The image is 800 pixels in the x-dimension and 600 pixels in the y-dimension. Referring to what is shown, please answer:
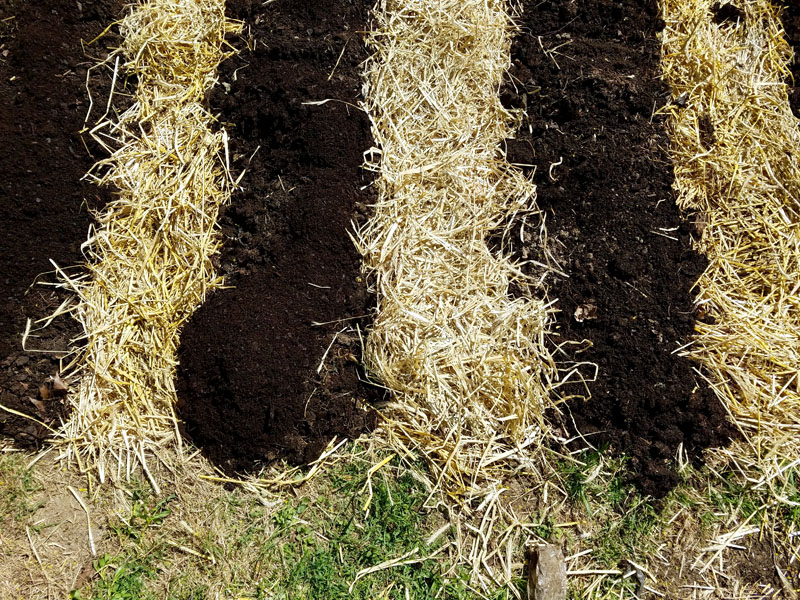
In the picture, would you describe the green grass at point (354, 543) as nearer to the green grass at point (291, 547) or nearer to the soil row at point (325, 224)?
the green grass at point (291, 547)

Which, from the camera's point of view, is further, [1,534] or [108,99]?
[108,99]

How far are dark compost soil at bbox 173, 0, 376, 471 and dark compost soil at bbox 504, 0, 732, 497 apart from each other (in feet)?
3.82

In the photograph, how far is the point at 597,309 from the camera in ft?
9.74

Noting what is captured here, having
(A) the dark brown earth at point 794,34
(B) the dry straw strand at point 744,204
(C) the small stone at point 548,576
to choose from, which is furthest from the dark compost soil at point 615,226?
(A) the dark brown earth at point 794,34

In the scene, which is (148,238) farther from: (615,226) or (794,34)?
(794,34)

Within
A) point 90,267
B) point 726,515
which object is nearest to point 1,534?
point 90,267

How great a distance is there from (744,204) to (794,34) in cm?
150

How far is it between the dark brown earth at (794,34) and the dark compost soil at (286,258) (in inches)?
120

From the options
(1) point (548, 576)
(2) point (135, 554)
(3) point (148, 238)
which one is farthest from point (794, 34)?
(2) point (135, 554)

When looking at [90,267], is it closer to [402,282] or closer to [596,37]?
[402,282]

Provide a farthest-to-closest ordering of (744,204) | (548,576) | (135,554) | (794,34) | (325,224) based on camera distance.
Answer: (794,34)
(744,204)
(325,224)
(135,554)
(548,576)

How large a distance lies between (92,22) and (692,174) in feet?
13.7

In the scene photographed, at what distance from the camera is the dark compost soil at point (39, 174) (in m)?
2.91

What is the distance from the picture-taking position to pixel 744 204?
324 centimetres
